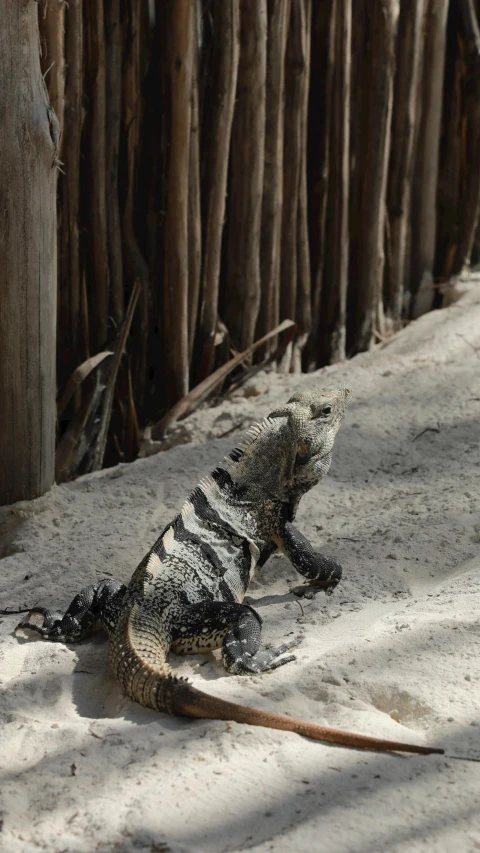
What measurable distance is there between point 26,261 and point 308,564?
209cm

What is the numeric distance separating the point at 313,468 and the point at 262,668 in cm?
117

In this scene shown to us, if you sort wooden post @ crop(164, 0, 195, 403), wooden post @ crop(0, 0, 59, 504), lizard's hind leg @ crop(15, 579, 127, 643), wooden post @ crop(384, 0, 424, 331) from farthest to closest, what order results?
wooden post @ crop(384, 0, 424, 331) < wooden post @ crop(164, 0, 195, 403) < wooden post @ crop(0, 0, 59, 504) < lizard's hind leg @ crop(15, 579, 127, 643)

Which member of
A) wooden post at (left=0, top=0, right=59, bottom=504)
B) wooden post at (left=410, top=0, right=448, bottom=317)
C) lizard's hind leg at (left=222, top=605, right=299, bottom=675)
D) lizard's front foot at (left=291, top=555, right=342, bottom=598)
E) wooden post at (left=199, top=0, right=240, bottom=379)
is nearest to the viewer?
lizard's hind leg at (left=222, top=605, right=299, bottom=675)

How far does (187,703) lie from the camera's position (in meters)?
3.07

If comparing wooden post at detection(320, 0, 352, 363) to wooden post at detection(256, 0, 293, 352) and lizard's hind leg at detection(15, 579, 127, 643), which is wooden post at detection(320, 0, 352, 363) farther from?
lizard's hind leg at detection(15, 579, 127, 643)

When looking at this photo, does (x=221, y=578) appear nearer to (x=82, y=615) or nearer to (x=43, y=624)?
(x=82, y=615)

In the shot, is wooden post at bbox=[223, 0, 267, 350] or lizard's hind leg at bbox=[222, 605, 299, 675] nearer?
lizard's hind leg at bbox=[222, 605, 299, 675]

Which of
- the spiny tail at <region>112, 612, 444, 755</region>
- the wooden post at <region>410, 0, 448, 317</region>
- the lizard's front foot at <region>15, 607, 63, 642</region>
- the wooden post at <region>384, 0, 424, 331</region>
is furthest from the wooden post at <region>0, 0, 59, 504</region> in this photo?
the wooden post at <region>410, 0, 448, 317</region>

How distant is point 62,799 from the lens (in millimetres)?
2721

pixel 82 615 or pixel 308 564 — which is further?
pixel 308 564

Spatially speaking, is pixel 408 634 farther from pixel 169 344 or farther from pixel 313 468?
pixel 169 344

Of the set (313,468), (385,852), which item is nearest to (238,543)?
(313,468)

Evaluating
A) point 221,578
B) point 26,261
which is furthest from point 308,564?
point 26,261

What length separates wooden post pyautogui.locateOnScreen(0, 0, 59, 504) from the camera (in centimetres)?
461
